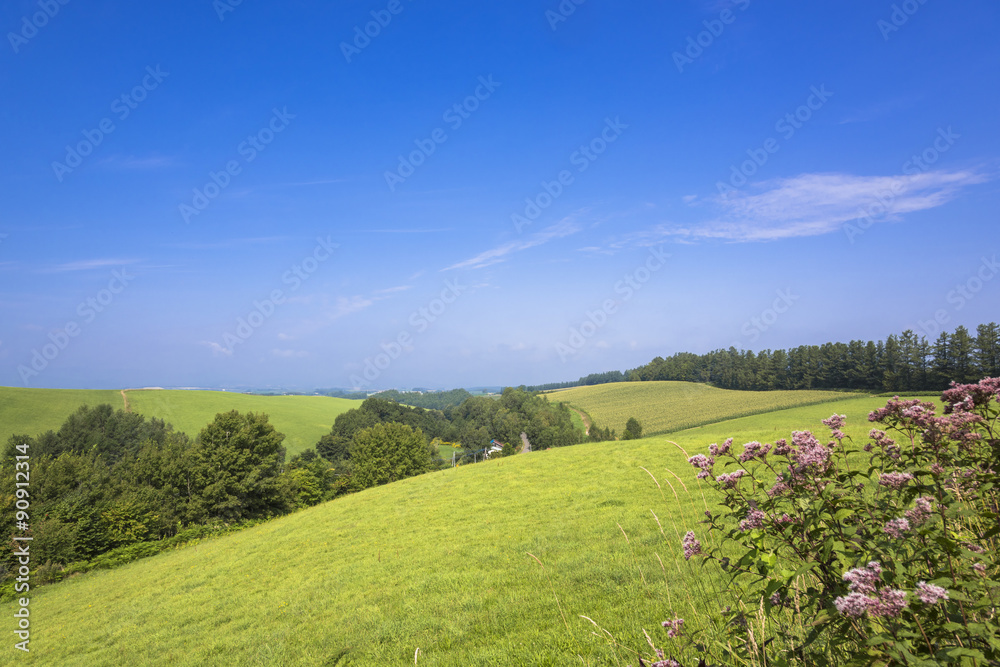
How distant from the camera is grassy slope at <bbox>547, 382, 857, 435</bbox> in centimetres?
5716

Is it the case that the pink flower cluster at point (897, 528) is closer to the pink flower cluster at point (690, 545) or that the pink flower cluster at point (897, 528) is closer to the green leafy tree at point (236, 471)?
the pink flower cluster at point (690, 545)

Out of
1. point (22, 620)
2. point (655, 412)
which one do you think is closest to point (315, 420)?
point (655, 412)

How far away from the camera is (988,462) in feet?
7.13

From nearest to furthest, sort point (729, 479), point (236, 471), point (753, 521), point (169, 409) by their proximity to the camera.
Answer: point (753, 521)
point (729, 479)
point (236, 471)
point (169, 409)

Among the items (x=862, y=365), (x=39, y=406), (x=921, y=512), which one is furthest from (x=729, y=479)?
(x=39, y=406)

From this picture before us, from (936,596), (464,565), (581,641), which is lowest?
(464,565)

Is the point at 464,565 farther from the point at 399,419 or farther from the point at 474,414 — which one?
the point at 474,414

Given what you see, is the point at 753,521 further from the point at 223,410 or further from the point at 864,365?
the point at 223,410

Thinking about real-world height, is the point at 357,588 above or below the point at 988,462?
below

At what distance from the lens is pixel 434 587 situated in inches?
313

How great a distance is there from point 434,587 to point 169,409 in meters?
89.3

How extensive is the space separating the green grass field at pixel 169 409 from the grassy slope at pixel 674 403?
187ft

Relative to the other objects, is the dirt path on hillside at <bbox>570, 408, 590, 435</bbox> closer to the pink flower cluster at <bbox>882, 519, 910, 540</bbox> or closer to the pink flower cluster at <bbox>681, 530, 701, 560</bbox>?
the pink flower cluster at <bbox>681, 530, 701, 560</bbox>

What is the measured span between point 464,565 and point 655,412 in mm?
70877
